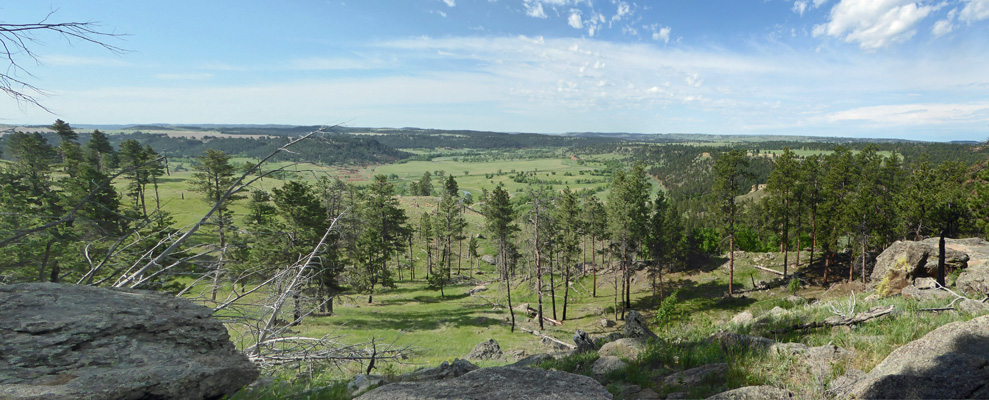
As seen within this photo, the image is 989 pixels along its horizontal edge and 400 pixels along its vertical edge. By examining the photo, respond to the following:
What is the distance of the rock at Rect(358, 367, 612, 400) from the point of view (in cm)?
416

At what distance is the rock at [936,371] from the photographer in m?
3.38

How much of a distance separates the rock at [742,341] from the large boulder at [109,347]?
7409mm

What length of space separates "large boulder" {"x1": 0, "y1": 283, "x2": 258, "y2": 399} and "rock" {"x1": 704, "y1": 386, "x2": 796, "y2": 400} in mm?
5752

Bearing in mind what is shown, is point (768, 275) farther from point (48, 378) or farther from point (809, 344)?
point (48, 378)

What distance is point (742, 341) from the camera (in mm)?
6227

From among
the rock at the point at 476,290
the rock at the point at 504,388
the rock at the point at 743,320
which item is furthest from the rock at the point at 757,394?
the rock at the point at 476,290

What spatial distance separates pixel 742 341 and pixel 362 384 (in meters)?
6.37

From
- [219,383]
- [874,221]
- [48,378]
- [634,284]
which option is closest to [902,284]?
[874,221]

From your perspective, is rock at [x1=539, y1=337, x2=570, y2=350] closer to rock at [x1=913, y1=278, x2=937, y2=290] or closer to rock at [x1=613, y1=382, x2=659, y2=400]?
rock at [x1=913, y1=278, x2=937, y2=290]

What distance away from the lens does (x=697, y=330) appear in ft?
27.3

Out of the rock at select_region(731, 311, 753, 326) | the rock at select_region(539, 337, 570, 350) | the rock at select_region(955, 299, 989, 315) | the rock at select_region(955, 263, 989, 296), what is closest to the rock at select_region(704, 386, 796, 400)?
the rock at select_region(731, 311, 753, 326)

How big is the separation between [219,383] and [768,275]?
153 ft

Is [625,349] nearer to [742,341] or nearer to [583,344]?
Answer: [583,344]

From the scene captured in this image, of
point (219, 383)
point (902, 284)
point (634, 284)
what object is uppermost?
point (219, 383)
